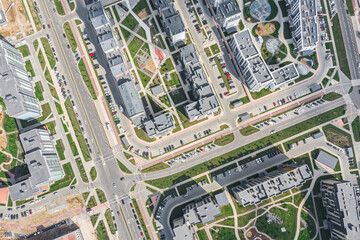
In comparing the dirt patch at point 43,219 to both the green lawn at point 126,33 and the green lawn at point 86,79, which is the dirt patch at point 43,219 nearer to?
the green lawn at point 86,79

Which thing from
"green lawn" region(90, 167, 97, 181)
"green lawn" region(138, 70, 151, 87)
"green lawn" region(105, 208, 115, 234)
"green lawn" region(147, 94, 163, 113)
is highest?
"green lawn" region(138, 70, 151, 87)

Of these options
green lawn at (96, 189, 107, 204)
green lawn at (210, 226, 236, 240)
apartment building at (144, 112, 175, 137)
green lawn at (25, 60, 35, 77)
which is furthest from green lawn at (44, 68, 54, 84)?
green lawn at (210, 226, 236, 240)

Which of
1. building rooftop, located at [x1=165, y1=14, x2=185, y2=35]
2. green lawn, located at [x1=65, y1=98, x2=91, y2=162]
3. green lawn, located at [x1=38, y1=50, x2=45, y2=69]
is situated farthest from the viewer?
green lawn, located at [x1=38, y1=50, x2=45, y2=69]

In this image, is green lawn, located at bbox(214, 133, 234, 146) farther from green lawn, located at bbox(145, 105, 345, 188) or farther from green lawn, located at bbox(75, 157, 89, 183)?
green lawn, located at bbox(75, 157, 89, 183)

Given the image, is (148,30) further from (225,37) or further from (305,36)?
(305,36)

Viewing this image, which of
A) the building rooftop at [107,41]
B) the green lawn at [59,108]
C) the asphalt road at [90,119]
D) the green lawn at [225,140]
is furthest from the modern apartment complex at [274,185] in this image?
the green lawn at [59,108]

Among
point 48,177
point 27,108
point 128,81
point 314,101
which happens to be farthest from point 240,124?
point 27,108

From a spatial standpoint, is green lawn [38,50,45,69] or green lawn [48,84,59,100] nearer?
green lawn [48,84,59,100]

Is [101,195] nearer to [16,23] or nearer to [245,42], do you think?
[16,23]
